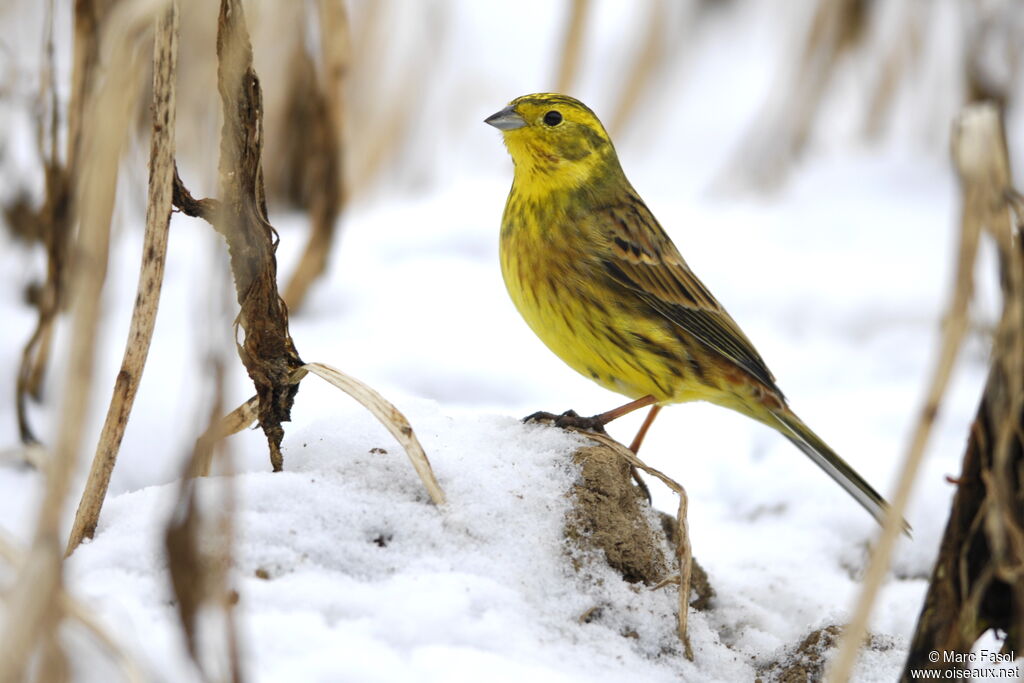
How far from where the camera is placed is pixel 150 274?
6.66 feet

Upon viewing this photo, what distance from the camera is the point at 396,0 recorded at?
6.18 m

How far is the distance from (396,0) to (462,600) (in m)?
4.93

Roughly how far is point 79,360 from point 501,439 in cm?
118

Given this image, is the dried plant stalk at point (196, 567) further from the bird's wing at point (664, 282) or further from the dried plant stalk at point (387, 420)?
the bird's wing at point (664, 282)

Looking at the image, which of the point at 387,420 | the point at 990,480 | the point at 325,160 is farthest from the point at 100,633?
the point at 325,160

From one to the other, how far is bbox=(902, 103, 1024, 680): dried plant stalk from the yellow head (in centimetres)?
187

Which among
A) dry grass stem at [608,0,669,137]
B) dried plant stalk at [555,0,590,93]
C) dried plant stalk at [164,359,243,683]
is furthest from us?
dry grass stem at [608,0,669,137]

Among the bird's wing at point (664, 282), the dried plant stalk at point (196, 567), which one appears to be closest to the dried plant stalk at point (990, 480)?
the dried plant stalk at point (196, 567)

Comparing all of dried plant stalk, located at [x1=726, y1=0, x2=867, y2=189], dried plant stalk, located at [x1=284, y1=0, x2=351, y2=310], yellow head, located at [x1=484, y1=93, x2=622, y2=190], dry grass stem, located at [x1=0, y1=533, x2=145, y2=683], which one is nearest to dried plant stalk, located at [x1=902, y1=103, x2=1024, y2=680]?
dry grass stem, located at [x1=0, y1=533, x2=145, y2=683]

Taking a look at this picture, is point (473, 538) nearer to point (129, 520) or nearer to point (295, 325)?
point (129, 520)

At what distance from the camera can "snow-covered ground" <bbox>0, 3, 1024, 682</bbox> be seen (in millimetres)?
1779

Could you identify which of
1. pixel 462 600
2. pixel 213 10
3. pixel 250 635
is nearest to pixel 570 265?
pixel 462 600

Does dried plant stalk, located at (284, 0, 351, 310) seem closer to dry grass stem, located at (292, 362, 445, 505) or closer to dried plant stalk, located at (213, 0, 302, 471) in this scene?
dried plant stalk, located at (213, 0, 302, 471)

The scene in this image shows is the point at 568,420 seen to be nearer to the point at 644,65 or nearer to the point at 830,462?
the point at 830,462
